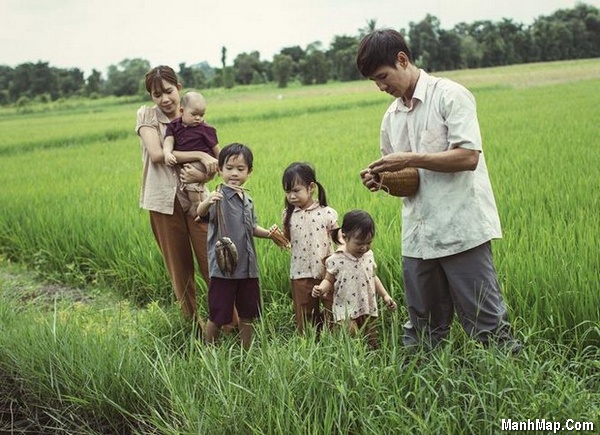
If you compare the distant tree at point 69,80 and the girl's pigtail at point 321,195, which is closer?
the girl's pigtail at point 321,195

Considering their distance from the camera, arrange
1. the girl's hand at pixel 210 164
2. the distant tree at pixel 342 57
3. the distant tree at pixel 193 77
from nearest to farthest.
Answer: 1. the girl's hand at pixel 210 164
2. the distant tree at pixel 193 77
3. the distant tree at pixel 342 57

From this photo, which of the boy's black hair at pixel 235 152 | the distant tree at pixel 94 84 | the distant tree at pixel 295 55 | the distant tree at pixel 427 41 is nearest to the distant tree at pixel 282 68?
the distant tree at pixel 295 55

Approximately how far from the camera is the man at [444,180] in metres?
2.47

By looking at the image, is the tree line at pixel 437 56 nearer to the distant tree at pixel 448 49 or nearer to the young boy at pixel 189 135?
the distant tree at pixel 448 49

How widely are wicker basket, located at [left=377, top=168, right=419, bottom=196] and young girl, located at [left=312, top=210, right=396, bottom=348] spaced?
1.05ft

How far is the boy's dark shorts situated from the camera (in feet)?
10.2

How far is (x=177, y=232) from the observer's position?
355cm

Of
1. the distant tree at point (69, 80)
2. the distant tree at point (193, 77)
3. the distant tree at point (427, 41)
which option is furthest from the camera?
the distant tree at point (193, 77)

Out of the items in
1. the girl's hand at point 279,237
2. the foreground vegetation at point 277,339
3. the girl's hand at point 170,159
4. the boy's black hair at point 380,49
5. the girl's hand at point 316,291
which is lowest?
the foreground vegetation at point 277,339

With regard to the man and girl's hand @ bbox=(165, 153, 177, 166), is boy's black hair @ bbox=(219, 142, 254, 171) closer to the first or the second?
girl's hand @ bbox=(165, 153, 177, 166)

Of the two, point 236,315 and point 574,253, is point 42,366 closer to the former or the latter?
point 236,315

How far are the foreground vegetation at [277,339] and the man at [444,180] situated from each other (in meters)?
0.19

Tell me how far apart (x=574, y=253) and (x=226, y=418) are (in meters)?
1.97

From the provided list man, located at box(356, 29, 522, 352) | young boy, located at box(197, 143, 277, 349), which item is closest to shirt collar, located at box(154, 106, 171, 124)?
young boy, located at box(197, 143, 277, 349)
